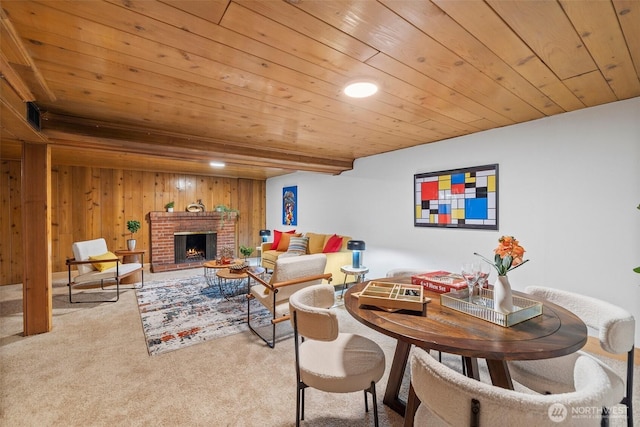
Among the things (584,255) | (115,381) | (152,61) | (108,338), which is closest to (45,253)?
(108,338)

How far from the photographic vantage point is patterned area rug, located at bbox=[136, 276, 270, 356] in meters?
2.73

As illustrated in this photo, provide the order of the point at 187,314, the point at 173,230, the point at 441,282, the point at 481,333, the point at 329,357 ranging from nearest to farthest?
the point at 481,333
the point at 329,357
the point at 441,282
the point at 187,314
the point at 173,230

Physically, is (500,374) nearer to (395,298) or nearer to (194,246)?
(395,298)

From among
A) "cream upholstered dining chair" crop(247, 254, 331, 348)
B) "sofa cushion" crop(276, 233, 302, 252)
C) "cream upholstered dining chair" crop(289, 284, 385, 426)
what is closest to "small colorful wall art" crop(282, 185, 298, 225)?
"sofa cushion" crop(276, 233, 302, 252)

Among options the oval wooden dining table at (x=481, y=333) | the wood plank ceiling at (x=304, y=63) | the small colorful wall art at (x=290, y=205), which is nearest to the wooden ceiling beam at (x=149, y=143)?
the wood plank ceiling at (x=304, y=63)

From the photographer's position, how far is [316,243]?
5309mm

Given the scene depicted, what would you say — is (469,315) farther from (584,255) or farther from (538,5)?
(584,255)

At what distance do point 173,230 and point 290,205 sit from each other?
8.88 ft

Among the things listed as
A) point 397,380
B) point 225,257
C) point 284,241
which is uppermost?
point 284,241

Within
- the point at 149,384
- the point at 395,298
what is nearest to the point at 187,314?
the point at 149,384

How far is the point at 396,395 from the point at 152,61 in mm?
2542

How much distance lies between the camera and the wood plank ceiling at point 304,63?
1195 millimetres

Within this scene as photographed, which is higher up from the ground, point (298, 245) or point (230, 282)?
point (298, 245)

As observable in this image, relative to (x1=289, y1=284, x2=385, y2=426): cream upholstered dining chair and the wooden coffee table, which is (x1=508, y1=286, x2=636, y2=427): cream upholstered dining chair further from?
the wooden coffee table
